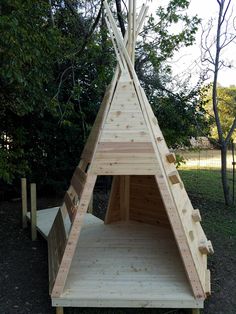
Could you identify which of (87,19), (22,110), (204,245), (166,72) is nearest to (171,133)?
(166,72)

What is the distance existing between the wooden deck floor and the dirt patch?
28cm

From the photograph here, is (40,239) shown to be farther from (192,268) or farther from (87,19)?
(87,19)

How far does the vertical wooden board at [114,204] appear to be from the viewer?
531cm

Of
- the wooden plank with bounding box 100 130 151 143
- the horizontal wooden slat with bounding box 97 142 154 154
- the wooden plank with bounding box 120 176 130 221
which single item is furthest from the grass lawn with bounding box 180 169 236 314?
the wooden plank with bounding box 100 130 151 143

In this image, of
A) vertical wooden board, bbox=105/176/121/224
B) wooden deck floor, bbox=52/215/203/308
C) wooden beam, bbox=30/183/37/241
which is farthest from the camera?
wooden beam, bbox=30/183/37/241

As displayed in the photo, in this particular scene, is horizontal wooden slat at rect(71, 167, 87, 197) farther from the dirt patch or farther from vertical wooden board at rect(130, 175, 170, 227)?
vertical wooden board at rect(130, 175, 170, 227)

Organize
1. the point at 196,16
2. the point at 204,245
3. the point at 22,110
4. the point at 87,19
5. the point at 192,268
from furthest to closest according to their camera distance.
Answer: the point at 87,19, the point at 196,16, the point at 22,110, the point at 204,245, the point at 192,268

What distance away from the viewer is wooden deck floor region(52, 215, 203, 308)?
10.3 feet

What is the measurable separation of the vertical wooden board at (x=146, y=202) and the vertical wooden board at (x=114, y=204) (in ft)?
0.81

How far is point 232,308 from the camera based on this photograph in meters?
3.49

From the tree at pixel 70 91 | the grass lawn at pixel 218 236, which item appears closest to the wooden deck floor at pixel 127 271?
the grass lawn at pixel 218 236

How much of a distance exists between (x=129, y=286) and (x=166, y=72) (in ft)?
19.5

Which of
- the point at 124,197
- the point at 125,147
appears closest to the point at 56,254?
the point at 125,147

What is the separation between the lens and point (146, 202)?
5.49m
